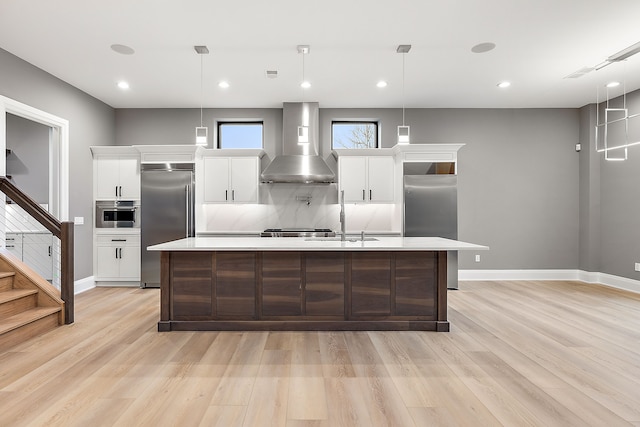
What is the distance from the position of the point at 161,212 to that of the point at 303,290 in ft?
10.3

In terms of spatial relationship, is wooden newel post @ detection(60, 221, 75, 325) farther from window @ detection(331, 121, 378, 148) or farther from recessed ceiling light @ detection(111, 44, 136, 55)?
window @ detection(331, 121, 378, 148)

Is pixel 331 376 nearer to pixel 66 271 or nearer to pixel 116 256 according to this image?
pixel 66 271

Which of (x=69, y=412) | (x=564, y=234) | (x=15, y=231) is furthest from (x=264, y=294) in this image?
(x=564, y=234)

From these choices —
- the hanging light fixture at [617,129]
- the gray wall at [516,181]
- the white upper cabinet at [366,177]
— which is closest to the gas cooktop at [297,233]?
the white upper cabinet at [366,177]

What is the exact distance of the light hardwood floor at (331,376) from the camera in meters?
1.94

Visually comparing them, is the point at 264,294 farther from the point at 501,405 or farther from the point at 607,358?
the point at 607,358

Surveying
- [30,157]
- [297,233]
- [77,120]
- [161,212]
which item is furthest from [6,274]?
[297,233]

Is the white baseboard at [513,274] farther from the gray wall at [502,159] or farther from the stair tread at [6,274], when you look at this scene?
the stair tread at [6,274]

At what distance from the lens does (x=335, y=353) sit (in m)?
2.82

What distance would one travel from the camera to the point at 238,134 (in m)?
6.14

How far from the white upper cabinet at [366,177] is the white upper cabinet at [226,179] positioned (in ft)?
4.85

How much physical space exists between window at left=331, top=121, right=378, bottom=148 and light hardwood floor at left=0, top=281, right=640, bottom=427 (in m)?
3.39

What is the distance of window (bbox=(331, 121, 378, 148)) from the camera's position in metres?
6.05

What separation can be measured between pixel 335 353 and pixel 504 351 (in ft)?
4.63
